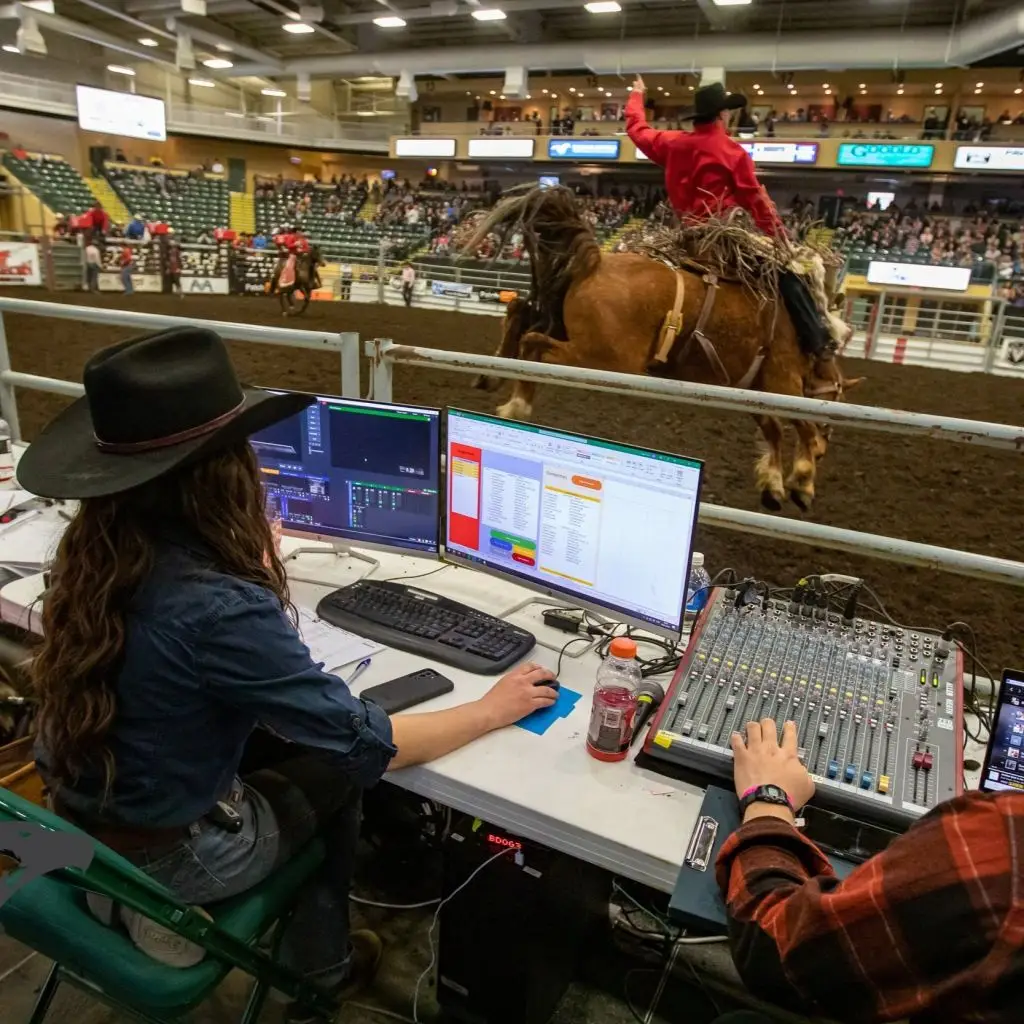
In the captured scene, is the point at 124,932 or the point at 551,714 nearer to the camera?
the point at 124,932

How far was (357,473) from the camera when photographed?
82.0 inches

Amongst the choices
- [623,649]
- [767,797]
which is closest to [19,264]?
[623,649]

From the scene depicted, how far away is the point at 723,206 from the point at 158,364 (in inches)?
153

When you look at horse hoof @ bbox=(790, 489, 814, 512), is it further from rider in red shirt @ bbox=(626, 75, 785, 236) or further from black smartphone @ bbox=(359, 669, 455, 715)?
black smartphone @ bbox=(359, 669, 455, 715)

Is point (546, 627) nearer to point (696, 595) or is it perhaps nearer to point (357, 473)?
point (696, 595)

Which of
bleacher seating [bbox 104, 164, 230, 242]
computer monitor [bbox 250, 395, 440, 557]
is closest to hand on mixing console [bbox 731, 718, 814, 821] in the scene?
computer monitor [bbox 250, 395, 440, 557]

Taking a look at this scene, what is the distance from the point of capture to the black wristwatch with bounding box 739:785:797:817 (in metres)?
1.14

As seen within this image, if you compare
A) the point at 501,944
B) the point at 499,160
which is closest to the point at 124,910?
the point at 501,944

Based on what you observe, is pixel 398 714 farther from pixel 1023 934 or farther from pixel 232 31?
pixel 232 31

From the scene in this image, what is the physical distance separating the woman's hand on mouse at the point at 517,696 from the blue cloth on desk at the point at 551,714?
1cm

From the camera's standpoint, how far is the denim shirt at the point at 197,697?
1.17 m

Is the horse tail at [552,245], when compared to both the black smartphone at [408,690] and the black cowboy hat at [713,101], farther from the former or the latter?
the black smartphone at [408,690]

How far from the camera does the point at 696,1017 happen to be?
1.90 meters

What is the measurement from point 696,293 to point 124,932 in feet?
12.3
